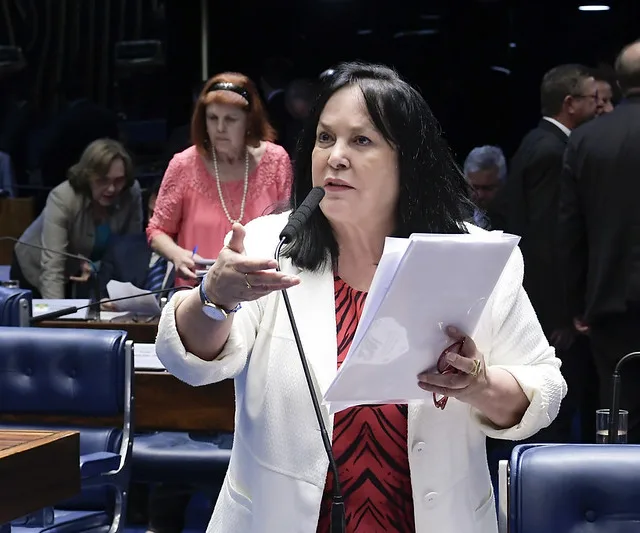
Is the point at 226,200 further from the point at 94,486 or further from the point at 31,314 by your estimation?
the point at 94,486

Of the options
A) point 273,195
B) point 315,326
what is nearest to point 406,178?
point 315,326

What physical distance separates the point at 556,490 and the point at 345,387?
0.42 metres

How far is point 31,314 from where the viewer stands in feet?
13.3

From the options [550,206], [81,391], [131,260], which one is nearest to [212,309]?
[81,391]

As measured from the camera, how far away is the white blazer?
5.87 ft

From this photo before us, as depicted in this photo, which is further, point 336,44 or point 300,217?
point 336,44

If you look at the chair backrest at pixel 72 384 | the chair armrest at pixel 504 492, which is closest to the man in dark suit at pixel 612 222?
the chair backrest at pixel 72 384

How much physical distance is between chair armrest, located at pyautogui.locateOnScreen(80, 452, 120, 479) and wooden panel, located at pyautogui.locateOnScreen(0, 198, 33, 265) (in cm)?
471

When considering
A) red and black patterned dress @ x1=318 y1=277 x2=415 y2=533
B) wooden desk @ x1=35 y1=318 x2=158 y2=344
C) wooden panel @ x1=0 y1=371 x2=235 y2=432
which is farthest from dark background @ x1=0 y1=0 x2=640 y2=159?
red and black patterned dress @ x1=318 y1=277 x2=415 y2=533

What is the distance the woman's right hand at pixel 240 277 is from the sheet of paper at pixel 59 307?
2797mm

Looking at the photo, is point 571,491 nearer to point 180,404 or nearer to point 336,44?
point 180,404

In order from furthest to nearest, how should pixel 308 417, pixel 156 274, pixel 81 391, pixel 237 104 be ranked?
pixel 156 274 < pixel 237 104 < pixel 81 391 < pixel 308 417

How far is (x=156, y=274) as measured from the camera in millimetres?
5297

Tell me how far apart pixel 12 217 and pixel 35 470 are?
5772mm
